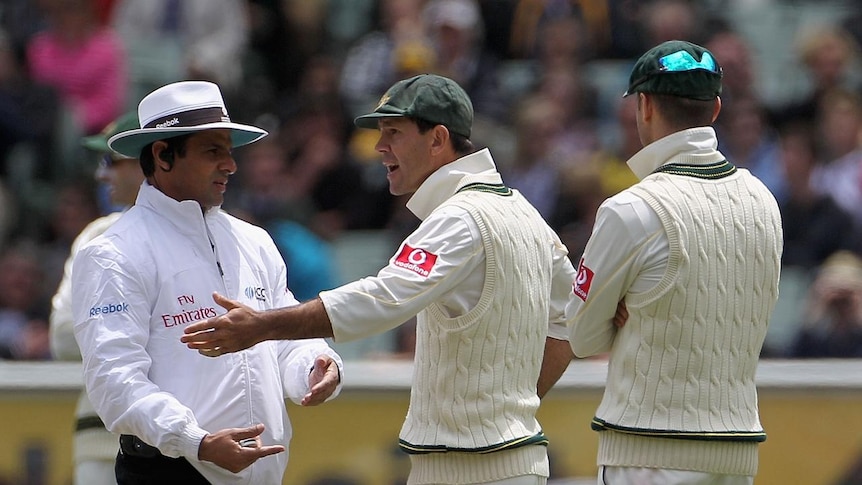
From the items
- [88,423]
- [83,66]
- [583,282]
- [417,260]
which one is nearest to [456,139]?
[417,260]

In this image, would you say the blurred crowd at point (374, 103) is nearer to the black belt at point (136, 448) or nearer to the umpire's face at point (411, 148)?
the umpire's face at point (411, 148)

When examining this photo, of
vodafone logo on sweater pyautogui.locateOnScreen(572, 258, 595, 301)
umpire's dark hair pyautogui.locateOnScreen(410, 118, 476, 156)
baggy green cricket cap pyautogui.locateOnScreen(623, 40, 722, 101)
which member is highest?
baggy green cricket cap pyautogui.locateOnScreen(623, 40, 722, 101)

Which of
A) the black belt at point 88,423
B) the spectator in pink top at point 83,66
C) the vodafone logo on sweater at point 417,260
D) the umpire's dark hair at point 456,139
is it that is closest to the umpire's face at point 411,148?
the umpire's dark hair at point 456,139

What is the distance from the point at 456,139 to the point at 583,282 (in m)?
0.68

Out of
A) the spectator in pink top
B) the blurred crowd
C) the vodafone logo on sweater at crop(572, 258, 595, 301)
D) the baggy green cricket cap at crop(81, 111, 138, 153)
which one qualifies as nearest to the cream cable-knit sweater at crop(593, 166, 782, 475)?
the vodafone logo on sweater at crop(572, 258, 595, 301)

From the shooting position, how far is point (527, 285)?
193 inches

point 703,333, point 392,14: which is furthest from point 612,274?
point 392,14

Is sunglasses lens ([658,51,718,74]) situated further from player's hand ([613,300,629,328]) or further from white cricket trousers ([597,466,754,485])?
white cricket trousers ([597,466,754,485])

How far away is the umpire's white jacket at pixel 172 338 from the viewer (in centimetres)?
459

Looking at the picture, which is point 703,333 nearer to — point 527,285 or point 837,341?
point 527,285

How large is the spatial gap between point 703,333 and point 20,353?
17.9 feet

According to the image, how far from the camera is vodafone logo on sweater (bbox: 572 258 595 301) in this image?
15.3 ft

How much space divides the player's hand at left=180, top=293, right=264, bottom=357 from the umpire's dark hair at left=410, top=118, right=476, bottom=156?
0.93 m

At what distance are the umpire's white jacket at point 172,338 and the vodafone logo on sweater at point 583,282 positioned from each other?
87cm
